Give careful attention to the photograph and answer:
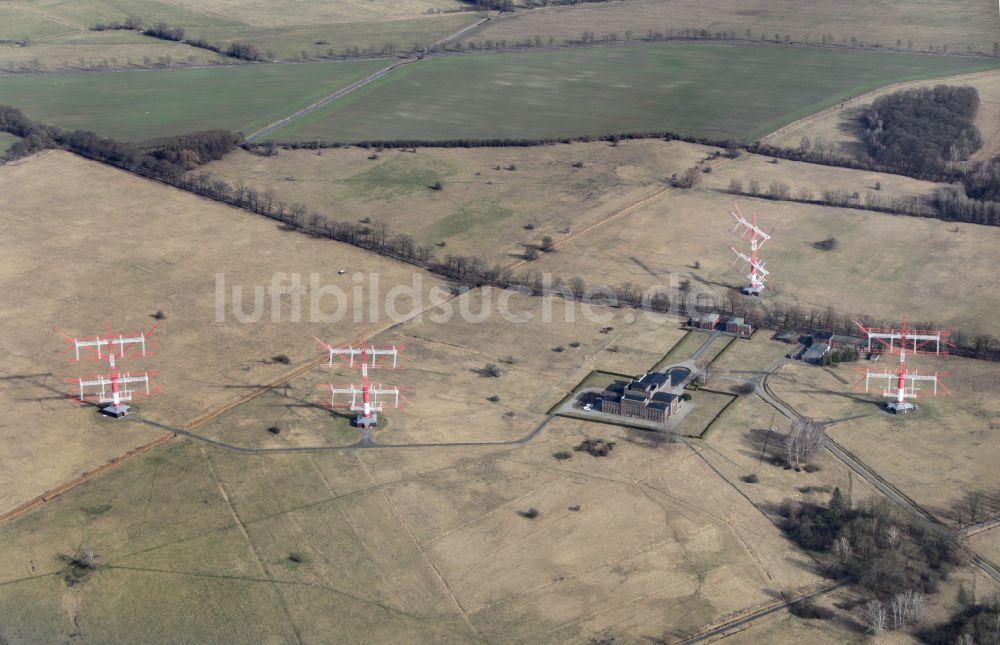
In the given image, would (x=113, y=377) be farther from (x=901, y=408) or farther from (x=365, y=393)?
(x=901, y=408)

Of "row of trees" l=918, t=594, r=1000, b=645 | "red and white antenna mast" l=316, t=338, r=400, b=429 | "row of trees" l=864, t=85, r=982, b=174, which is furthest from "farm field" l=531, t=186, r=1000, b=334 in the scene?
"row of trees" l=918, t=594, r=1000, b=645

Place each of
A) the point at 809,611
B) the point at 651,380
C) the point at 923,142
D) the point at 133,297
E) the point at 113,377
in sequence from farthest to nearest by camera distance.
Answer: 1. the point at 923,142
2. the point at 133,297
3. the point at 651,380
4. the point at 113,377
5. the point at 809,611

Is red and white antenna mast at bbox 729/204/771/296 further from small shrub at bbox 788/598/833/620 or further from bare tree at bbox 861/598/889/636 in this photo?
bare tree at bbox 861/598/889/636

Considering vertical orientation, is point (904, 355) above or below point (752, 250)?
below

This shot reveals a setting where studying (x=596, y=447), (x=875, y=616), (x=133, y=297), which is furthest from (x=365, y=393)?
(x=875, y=616)

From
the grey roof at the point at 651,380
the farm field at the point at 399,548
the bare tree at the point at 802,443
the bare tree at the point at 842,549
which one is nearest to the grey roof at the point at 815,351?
the grey roof at the point at 651,380

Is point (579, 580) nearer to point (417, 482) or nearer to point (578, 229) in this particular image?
point (417, 482)

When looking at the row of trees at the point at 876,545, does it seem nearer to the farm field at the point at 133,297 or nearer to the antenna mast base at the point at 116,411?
the farm field at the point at 133,297
